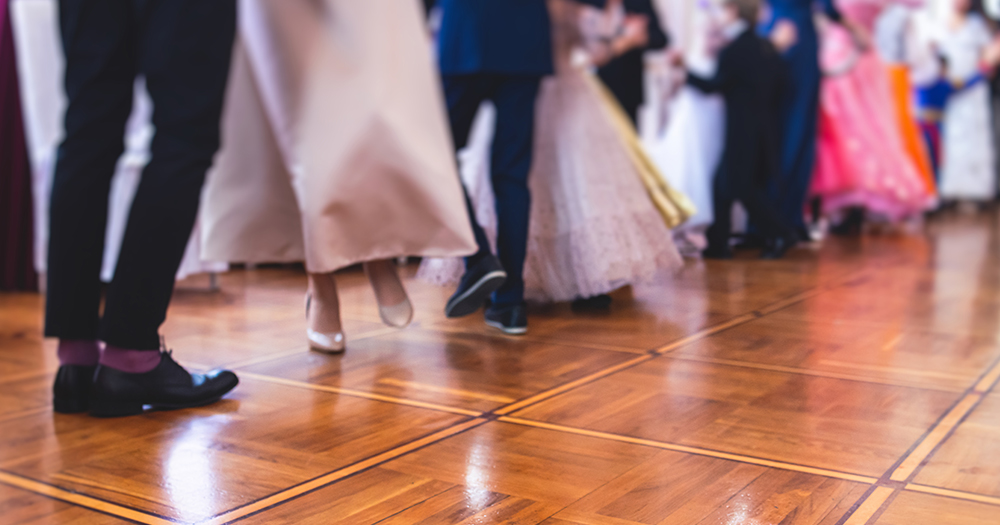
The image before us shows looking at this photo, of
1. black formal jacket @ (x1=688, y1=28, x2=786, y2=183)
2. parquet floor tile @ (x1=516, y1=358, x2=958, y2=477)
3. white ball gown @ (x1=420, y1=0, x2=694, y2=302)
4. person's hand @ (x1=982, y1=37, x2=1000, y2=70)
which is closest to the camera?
parquet floor tile @ (x1=516, y1=358, x2=958, y2=477)

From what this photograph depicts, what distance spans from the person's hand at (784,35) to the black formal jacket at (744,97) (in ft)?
1.14

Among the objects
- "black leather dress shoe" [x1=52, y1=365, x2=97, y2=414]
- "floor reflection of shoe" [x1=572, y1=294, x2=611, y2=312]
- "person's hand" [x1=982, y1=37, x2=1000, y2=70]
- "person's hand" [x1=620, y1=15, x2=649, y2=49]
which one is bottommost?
"floor reflection of shoe" [x1=572, y1=294, x2=611, y2=312]

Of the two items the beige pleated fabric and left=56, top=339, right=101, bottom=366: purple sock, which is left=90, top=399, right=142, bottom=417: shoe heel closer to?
left=56, top=339, right=101, bottom=366: purple sock

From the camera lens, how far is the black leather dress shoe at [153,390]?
1.26 meters

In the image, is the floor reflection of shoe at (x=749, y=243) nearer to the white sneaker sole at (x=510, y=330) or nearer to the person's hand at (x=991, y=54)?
the white sneaker sole at (x=510, y=330)

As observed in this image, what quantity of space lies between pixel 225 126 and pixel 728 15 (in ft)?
7.79

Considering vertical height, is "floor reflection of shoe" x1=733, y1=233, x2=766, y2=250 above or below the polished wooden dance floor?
below

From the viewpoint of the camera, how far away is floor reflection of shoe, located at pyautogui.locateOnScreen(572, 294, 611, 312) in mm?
2184

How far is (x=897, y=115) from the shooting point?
476 centimetres

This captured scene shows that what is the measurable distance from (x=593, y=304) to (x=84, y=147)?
125 cm

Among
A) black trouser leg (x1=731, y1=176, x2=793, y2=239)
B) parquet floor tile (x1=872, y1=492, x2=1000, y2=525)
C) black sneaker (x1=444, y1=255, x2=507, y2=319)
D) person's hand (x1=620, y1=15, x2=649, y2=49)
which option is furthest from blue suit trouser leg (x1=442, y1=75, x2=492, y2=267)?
black trouser leg (x1=731, y1=176, x2=793, y2=239)

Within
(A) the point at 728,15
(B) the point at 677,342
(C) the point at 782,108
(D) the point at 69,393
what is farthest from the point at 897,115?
(D) the point at 69,393

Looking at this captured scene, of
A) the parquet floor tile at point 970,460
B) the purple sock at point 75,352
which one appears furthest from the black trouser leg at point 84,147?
the parquet floor tile at point 970,460

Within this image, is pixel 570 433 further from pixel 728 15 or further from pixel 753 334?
pixel 728 15
